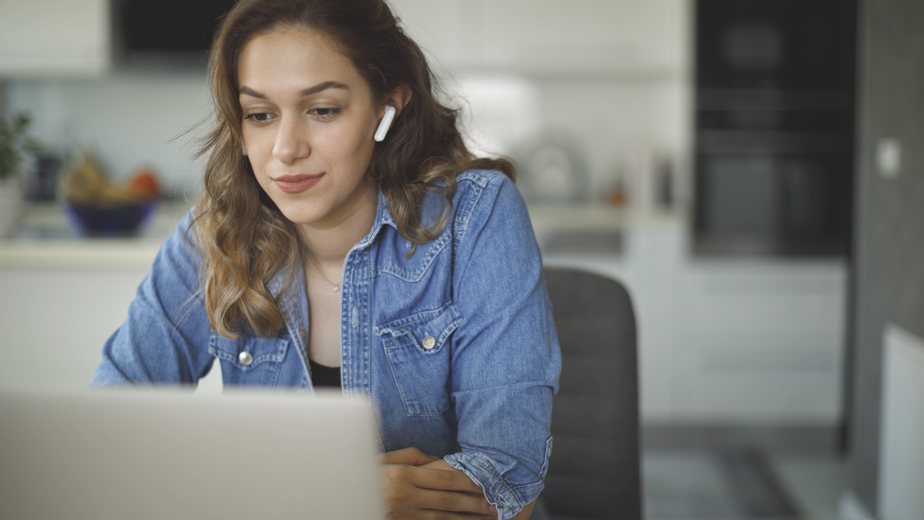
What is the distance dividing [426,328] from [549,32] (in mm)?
2545

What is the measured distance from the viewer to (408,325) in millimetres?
984

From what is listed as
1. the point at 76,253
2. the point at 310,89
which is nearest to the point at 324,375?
the point at 310,89

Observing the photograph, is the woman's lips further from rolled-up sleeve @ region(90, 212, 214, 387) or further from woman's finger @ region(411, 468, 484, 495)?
woman's finger @ region(411, 468, 484, 495)

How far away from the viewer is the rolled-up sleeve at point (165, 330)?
961 millimetres

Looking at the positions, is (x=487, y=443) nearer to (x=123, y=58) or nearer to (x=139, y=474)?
(x=139, y=474)

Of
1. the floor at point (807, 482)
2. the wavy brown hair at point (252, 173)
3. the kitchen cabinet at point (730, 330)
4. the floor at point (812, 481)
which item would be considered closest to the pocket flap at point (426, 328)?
the wavy brown hair at point (252, 173)

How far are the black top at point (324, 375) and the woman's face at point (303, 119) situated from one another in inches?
9.6

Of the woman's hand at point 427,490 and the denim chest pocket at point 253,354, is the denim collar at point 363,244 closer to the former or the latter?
the denim chest pocket at point 253,354

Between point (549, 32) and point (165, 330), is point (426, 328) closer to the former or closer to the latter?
point (165, 330)

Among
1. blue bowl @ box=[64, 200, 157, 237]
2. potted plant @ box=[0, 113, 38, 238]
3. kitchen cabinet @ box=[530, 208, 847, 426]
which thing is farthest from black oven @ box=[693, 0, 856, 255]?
potted plant @ box=[0, 113, 38, 238]

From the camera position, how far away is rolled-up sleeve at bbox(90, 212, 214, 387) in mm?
961

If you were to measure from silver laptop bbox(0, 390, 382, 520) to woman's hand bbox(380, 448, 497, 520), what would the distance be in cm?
35

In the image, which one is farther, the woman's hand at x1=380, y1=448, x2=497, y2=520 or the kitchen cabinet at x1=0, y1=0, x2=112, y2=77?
the kitchen cabinet at x1=0, y1=0, x2=112, y2=77

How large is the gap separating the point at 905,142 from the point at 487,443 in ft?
5.66
